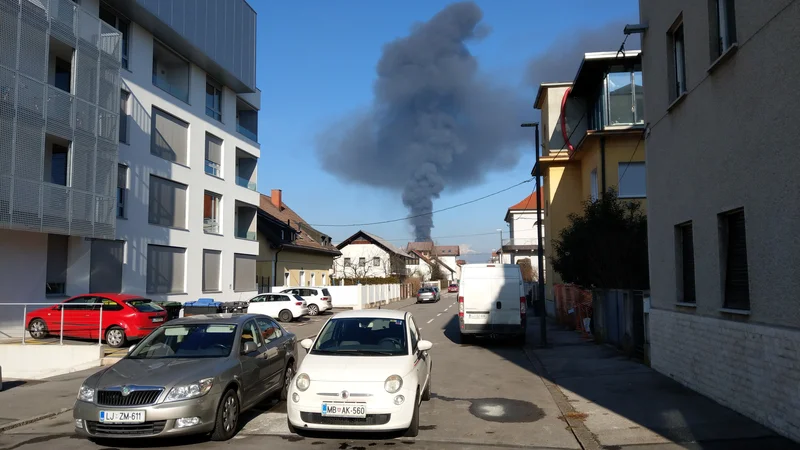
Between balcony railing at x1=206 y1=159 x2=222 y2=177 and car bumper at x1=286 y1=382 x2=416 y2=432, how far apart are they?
24.9 meters

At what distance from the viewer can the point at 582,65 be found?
24.4m

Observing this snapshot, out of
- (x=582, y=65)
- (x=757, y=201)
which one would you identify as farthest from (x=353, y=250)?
(x=757, y=201)

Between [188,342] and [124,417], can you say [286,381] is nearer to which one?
[188,342]

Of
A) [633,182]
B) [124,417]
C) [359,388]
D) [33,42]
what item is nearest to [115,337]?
[33,42]

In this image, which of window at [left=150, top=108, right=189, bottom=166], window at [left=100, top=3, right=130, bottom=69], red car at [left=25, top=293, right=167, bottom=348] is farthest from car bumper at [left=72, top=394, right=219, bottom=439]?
window at [left=150, top=108, right=189, bottom=166]

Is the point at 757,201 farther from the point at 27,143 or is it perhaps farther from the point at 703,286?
the point at 27,143

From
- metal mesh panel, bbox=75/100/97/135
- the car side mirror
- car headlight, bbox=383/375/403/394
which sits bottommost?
car headlight, bbox=383/375/403/394

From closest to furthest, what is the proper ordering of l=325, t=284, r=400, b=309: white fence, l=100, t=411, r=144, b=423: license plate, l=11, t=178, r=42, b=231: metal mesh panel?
l=100, t=411, r=144, b=423: license plate, l=11, t=178, r=42, b=231: metal mesh panel, l=325, t=284, r=400, b=309: white fence

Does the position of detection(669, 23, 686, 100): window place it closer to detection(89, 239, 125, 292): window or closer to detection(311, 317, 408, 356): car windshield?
detection(311, 317, 408, 356): car windshield

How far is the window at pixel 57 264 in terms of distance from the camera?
1947 centimetres

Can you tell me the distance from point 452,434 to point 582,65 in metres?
20.1

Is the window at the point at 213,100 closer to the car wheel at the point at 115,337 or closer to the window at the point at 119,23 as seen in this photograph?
the window at the point at 119,23

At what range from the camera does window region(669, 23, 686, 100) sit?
36.1 ft

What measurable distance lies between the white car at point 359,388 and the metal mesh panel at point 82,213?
13951 millimetres
